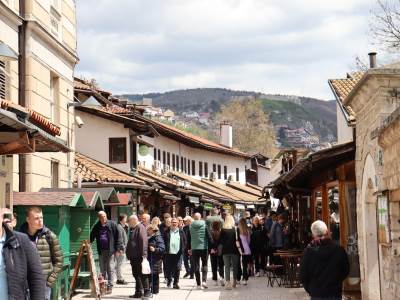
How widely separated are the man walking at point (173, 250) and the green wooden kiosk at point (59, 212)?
3.56m

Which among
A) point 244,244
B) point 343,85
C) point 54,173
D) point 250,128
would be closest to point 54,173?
point 54,173

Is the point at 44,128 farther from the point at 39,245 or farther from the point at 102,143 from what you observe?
the point at 102,143

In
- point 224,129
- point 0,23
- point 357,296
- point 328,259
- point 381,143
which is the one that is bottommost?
point 357,296

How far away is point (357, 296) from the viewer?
1508 cm

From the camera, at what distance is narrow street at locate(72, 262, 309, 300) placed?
16141mm

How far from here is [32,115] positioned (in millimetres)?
10461

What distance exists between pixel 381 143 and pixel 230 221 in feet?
28.7

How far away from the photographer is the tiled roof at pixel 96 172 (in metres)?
27.8

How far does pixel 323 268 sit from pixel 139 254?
7.23 m

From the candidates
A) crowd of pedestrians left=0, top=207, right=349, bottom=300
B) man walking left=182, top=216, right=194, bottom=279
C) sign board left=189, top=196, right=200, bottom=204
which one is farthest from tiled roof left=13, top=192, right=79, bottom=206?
sign board left=189, top=196, right=200, bottom=204

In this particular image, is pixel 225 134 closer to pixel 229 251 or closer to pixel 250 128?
pixel 250 128

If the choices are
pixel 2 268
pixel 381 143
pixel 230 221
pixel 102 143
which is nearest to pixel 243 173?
pixel 102 143

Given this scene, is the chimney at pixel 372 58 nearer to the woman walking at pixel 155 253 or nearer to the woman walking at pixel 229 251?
the woman walking at pixel 155 253

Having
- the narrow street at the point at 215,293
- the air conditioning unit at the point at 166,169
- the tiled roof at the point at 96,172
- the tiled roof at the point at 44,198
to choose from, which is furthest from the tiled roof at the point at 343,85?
the air conditioning unit at the point at 166,169
